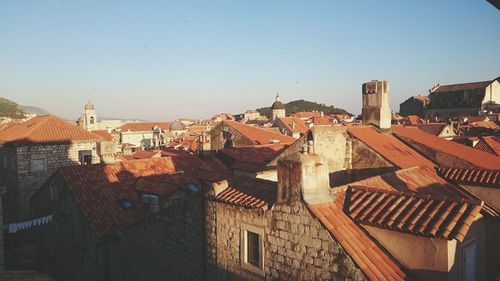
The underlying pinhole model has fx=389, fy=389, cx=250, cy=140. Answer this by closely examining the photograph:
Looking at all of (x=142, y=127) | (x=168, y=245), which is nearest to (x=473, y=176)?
(x=168, y=245)

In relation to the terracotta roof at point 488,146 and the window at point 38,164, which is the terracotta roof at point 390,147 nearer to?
the terracotta roof at point 488,146

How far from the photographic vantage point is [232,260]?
9898 millimetres

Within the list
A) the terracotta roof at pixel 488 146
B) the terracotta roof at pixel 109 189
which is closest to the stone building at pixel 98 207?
the terracotta roof at pixel 109 189

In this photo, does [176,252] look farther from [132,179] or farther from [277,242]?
[132,179]

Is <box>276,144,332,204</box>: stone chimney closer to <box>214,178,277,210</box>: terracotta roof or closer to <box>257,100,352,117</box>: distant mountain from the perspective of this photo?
<box>214,178,277,210</box>: terracotta roof

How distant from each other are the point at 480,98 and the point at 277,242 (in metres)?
89.5

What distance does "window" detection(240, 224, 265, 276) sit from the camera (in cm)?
918

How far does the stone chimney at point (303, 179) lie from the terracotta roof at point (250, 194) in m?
0.66

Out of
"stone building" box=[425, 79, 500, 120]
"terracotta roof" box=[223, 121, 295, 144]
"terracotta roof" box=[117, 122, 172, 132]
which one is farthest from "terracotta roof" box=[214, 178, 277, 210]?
"terracotta roof" box=[117, 122, 172, 132]

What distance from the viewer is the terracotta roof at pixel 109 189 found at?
53.7ft

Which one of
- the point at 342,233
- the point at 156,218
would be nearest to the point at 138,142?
the point at 156,218

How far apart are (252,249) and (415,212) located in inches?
154

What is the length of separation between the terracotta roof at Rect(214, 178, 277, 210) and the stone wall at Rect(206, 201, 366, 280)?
159 millimetres

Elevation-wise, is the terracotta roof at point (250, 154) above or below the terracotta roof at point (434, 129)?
below
